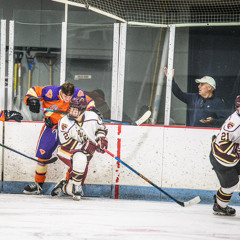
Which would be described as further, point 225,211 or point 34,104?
point 34,104

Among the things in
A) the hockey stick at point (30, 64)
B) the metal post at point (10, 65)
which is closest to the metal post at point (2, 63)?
the metal post at point (10, 65)

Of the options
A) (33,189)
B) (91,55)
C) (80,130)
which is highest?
(91,55)

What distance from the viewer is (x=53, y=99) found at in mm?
4156

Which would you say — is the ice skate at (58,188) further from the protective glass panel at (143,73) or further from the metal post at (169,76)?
the metal post at (169,76)

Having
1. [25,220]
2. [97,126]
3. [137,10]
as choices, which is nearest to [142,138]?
[97,126]

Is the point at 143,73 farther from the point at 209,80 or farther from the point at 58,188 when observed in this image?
the point at 58,188

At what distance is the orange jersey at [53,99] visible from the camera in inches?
163

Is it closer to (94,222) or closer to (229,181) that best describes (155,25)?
(229,181)

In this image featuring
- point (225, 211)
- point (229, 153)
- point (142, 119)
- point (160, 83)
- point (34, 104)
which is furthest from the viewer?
point (160, 83)

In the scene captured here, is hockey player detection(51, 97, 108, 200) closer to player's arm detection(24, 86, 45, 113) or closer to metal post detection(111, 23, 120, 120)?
player's arm detection(24, 86, 45, 113)

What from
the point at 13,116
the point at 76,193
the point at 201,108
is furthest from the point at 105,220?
the point at 201,108

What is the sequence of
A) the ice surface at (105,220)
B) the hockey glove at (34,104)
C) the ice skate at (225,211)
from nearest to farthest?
the ice surface at (105,220), the ice skate at (225,211), the hockey glove at (34,104)

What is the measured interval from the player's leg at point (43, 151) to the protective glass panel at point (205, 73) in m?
1.13

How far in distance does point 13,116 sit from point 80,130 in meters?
0.60
